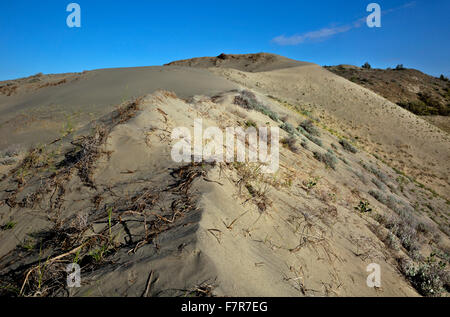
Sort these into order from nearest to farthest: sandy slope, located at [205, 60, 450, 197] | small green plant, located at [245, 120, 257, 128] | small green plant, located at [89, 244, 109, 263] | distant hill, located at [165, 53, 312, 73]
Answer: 1. small green plant, located at [89, 244, 109, 263]
2. small green plant, located at [245, 120, 257, 128]
3. sandy slope, located at [205, 60, 450, 197]
4. distant hill, located at [165, 53, 312, 73]

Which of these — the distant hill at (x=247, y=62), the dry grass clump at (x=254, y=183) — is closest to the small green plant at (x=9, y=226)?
the dry grass clump at (x=254, y=183)

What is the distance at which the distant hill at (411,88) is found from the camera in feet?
106

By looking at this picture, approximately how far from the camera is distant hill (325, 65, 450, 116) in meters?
32.4

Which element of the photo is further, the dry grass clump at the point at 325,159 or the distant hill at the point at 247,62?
the distant hill at the point at 247,62

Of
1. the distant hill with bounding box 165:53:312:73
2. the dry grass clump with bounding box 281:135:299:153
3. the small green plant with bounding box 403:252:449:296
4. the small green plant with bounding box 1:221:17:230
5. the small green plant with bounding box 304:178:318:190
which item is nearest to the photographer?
the small green plant with bounding box 1:221:17:230

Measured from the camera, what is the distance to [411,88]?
128 ft

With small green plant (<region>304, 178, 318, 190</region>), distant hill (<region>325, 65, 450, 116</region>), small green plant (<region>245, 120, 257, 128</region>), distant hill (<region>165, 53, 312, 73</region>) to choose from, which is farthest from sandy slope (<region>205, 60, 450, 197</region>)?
small green plant (<region>304, 178, 318, 190</region>)

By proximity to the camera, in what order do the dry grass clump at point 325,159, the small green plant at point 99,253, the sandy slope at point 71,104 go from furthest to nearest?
the dry grass clump at point 325,159, the sandy slope at point 71,104, the small green plant at point 99,253

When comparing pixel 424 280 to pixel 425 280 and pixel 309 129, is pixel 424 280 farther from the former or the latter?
pixel 309 129

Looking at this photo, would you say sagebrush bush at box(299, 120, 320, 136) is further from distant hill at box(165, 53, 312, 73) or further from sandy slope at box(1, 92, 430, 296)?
distant hill at box(165, 53, 312, 73)

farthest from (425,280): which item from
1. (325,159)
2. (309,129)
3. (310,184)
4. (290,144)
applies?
(309,129)

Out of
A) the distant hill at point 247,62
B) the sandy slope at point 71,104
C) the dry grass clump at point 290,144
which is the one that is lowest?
the dry grass clump at point 290,144

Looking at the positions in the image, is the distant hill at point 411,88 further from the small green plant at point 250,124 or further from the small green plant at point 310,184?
the small green plant at point 310,184
